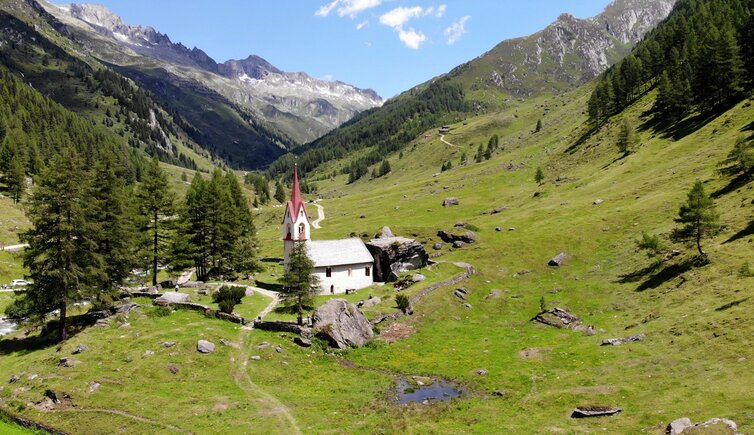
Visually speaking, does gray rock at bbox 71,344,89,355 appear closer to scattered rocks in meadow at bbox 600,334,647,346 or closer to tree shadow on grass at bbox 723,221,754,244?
scattered rocks in meadow at bbox 600,334,647,346

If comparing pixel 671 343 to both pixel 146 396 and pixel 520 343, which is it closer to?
pixel 520 343

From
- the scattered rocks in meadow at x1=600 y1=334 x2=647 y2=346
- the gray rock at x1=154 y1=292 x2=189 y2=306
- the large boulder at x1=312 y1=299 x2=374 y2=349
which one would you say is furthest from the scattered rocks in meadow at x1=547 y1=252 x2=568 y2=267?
the gray rock at x1=154 y1=292 x2=189 y2=306

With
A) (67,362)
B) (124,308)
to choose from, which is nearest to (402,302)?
(124,308)

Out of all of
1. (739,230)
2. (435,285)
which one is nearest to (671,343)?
(739,230)

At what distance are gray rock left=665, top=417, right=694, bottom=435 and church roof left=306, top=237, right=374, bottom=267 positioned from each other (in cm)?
4840

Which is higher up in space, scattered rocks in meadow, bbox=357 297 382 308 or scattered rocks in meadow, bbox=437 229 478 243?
scattered rocks in meadow, bbox=437 229 478 243

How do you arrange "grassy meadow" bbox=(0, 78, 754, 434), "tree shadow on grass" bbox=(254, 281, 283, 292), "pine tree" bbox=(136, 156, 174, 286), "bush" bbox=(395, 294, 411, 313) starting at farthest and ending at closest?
"tree shadow on grass" bbox=(254, 281, 283, 292) < "pine tree" bbox=(136, 156, 174, 286) < "bush" bbox=(395, 294, 411, 313) < "grassy meadow" bbox=(0, 78, 754, 434)

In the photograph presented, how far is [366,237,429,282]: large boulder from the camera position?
75.6 meters

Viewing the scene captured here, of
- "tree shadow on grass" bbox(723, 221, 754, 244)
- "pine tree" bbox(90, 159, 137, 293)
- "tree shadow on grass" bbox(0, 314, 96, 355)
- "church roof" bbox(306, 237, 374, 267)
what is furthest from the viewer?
"church roof" bbox(306, 237, 374, 267)

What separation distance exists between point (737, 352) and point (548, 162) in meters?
110

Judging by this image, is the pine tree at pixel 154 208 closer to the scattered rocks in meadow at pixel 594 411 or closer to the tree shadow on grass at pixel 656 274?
the scattered rocks in meadow at pixel 594 411

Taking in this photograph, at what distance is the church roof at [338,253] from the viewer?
70812 mm

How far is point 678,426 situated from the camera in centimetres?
2742

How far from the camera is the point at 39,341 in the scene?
4928 cm
